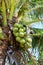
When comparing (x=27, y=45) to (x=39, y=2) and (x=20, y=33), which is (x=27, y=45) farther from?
(x=39, y=2)

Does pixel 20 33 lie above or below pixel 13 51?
above

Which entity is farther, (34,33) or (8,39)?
(34,33)

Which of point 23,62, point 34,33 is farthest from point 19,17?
point 23,62

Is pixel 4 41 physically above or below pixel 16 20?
below

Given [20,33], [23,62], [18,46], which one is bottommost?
[23,62]

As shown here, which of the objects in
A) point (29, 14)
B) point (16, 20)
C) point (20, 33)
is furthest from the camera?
point (29, 14)

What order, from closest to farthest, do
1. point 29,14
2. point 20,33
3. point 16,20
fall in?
point 20,33
point 16,20
point 29,14

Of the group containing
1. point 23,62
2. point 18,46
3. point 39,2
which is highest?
point 39,2

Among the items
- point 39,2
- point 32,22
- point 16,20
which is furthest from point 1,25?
point 39,2

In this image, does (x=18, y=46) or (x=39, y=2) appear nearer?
(x=18, y=46)

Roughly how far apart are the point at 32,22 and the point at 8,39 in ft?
1.06

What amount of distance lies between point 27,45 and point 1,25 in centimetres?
37

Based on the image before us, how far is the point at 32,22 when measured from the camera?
106 inches

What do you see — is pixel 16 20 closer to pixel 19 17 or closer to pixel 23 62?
pixel 19 17
